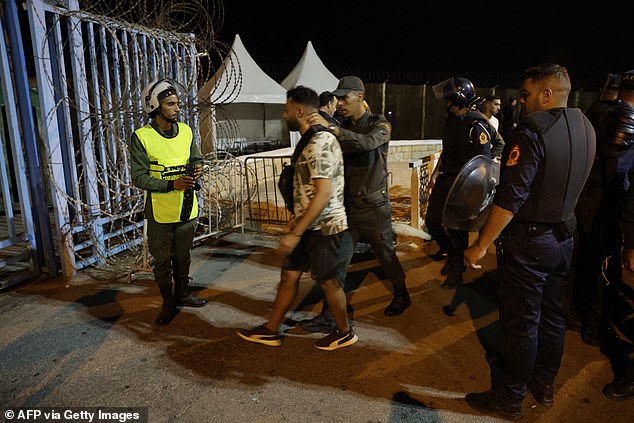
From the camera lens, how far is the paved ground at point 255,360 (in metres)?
2.78

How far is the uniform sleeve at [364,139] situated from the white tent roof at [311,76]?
1142 centimetres

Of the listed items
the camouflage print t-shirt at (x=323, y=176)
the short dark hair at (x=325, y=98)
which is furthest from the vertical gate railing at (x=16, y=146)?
the camouflage print t-shirt at (x=323, y=176)

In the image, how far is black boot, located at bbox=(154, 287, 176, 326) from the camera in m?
3.88

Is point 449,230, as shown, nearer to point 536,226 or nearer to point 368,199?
point 368,199

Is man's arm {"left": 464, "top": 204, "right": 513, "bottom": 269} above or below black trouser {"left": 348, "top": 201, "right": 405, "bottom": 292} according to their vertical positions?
above

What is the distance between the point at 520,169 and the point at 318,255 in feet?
4.78

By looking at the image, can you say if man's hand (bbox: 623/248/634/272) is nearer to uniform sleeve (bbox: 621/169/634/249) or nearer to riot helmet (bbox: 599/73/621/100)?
uniform sleeve (bbox: 621/169/634/249)

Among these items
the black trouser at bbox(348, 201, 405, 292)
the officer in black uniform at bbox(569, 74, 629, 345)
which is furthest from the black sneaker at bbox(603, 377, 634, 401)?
the black trouser at bbox(348, 201, 405, 292)

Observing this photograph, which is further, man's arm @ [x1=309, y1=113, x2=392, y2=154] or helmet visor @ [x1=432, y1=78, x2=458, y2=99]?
helmet visor @ [x1=432, y1=78, x2=458, y2=99]

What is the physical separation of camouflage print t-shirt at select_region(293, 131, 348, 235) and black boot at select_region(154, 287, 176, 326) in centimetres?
153

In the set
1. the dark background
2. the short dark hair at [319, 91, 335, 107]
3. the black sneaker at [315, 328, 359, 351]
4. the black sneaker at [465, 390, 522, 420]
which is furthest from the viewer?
the dark background

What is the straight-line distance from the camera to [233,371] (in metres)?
3.16

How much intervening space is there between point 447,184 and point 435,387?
7.27 ft

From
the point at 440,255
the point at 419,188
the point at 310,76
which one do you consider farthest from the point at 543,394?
the point at 310,76
